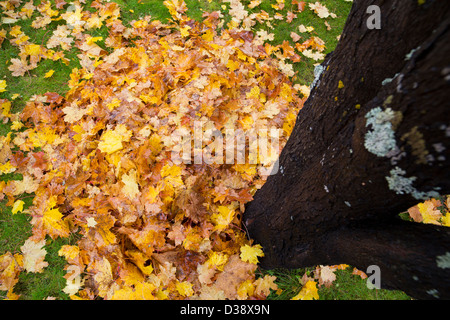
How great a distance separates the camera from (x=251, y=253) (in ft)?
7.16

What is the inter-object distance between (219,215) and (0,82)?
3.24m

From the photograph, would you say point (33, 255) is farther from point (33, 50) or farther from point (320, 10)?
point (320, 10)

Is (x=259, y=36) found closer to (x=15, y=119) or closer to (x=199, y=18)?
(x=199, y=18)

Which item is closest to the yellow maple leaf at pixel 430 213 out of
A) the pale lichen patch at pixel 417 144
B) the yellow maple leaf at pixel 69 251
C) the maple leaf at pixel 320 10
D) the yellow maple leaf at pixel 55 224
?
the pale lichen patch at pixel 417 144

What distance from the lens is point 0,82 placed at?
3248mm

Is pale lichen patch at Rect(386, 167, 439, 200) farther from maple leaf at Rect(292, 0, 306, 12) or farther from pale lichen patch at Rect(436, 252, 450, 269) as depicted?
maple leaf at Rect(292, 0, 306, 12)

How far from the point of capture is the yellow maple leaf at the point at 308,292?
2255 millimetres

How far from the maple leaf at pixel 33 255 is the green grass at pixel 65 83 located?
1.7 inches

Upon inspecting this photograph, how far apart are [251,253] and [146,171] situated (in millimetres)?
1180

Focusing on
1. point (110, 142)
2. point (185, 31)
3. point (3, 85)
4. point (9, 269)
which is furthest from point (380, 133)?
point (3, 85)

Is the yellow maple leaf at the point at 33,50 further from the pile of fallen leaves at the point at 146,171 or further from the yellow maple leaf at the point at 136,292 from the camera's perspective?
the yellow maple leaf at the point at 136,292

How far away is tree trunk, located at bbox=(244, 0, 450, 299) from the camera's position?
804mm

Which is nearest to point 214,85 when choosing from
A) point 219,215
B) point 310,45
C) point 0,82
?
point 219,215

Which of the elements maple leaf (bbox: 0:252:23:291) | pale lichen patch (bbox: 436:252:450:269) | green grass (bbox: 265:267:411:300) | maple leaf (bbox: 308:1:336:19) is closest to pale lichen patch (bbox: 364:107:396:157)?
pale lichen patch (bbox: 436:252:450:269)
